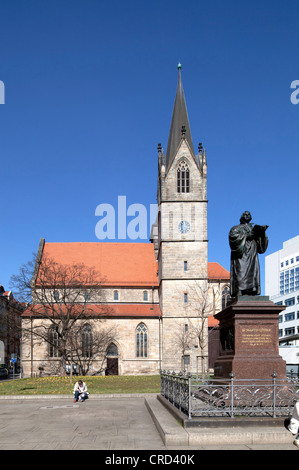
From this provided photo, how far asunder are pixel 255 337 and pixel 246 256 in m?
2.45

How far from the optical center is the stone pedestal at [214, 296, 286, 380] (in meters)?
11.9

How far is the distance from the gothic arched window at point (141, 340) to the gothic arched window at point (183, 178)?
15.0 metres

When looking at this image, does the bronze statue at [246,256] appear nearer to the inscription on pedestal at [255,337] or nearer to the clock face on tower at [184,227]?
the inscription on pedestal at [255,337]

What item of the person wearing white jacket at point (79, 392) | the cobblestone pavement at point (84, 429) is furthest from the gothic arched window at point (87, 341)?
the cobblestone pavement at point (84, 429)

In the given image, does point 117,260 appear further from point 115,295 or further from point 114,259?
point 115,295

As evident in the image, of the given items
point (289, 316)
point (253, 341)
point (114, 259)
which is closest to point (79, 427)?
point (253, 341)

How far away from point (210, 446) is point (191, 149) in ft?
142

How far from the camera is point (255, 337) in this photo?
12258mm

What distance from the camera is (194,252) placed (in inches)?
1898

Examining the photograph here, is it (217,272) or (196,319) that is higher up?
(217,272)

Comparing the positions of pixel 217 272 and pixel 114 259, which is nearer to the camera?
pixel 114 259

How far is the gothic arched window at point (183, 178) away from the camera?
49.4m

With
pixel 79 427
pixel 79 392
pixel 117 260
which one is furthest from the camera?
pixel 117 260
